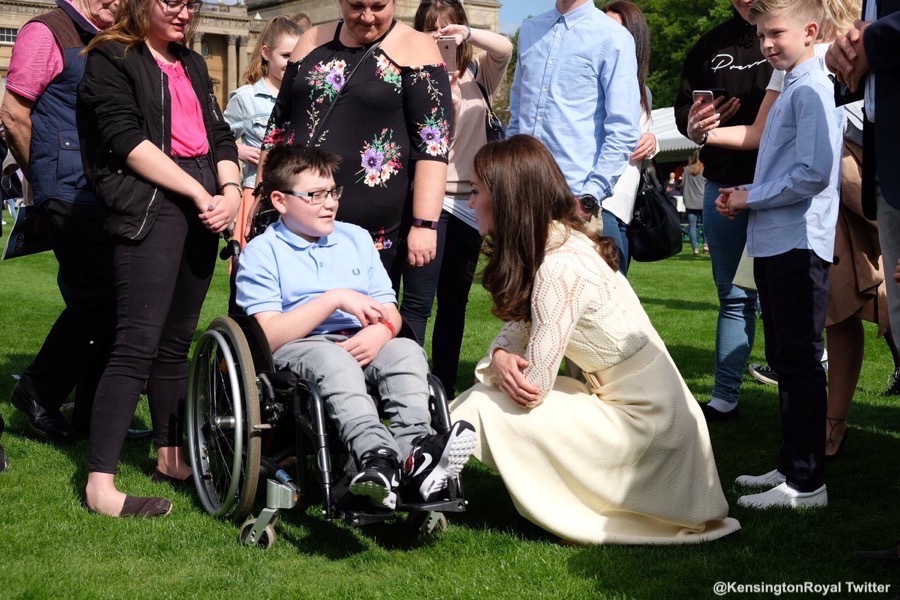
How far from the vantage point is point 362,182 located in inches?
193

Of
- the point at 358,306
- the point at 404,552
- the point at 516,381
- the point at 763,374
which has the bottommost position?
the point at 763,374

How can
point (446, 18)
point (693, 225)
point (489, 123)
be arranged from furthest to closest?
point (693, 225) → point (489, 123) → point (446, 18)

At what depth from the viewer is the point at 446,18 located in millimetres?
5820

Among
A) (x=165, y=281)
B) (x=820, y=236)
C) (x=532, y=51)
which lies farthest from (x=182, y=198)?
(x=820, y=236)

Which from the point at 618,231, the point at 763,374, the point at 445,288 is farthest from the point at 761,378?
the point at 445,288


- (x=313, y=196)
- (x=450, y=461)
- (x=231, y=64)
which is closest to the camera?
(x=450, y=461)

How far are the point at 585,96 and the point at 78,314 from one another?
2.81 metres

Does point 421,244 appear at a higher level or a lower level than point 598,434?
higher

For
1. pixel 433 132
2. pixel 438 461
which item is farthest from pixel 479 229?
pixel 438 461

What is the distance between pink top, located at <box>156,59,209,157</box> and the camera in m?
4.61

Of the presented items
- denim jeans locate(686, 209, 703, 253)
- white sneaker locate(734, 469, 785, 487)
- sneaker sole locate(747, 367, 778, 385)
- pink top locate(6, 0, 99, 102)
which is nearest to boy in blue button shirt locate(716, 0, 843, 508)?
white sneaker locate(734, 469, 785, 487)

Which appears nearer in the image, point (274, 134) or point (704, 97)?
point (274, 134)

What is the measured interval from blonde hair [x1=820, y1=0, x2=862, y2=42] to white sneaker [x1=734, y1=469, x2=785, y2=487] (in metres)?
1.90

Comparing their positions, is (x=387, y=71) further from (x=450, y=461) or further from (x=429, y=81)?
(x=450, y=461)
